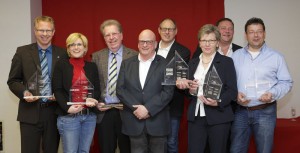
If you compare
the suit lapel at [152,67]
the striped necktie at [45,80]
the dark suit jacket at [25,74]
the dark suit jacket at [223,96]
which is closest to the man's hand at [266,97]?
the dark suit jacket at [223,96]

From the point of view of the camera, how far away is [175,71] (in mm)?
3193

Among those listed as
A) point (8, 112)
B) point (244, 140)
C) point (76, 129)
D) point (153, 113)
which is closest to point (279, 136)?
point (244, 140)

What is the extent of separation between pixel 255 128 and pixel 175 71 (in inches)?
37.1

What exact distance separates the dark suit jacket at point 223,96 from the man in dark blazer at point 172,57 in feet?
1.45

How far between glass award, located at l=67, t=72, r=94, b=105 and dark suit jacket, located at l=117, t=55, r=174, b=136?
28 centimetres

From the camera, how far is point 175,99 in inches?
143

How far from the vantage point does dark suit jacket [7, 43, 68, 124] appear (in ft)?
10.8

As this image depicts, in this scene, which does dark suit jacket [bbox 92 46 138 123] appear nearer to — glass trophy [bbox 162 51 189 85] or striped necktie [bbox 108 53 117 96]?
striped necktie [bbox 108 53 117 96]

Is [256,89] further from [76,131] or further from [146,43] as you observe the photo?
[76,131]

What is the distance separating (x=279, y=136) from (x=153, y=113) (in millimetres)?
1700

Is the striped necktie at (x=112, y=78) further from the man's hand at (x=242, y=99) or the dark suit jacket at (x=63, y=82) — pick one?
the man's hand at (x=242, y=99)

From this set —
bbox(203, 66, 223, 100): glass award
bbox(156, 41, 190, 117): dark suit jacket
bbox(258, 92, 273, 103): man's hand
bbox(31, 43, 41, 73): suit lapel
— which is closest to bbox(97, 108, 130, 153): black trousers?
bbox(156, 41, 190, 117): dark suit jacket

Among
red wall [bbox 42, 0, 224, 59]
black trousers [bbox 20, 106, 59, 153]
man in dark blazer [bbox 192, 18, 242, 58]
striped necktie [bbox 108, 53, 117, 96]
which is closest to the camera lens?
black trousers [bbox 20, 106, 59, 153]

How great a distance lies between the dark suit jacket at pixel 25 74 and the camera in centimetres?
328
